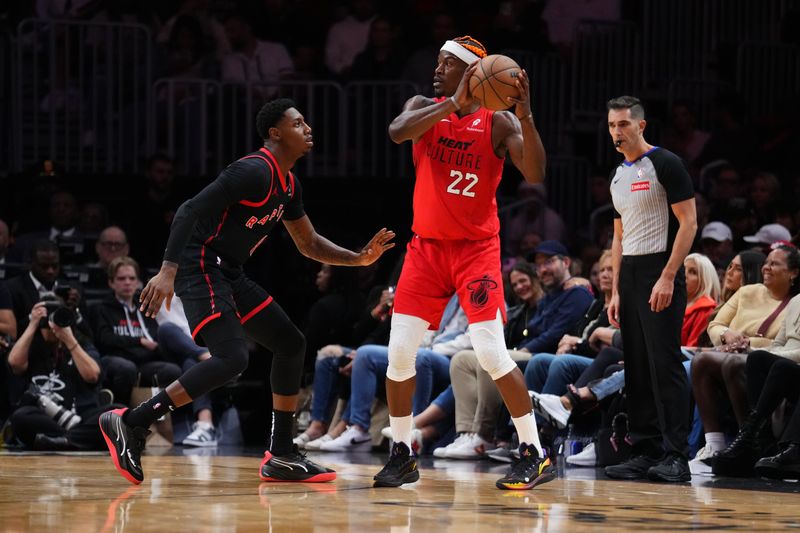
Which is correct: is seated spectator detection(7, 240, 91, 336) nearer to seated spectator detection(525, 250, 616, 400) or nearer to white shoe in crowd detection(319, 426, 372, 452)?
white shoe in crowd detection(319, 426, 372, 452)

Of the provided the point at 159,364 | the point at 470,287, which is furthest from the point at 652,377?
the point at 159,364

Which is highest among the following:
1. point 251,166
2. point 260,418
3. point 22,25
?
point 22,25

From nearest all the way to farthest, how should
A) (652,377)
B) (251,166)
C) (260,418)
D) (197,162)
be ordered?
(251,166) → (652,377) → (260,418) → (197,162)

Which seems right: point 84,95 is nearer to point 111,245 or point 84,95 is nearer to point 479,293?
point 111,245

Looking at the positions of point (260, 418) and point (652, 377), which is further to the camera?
point (260, 418)

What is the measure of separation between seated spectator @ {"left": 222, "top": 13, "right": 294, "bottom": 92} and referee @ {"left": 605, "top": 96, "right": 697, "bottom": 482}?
6502mm

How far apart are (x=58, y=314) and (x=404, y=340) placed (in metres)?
3.78

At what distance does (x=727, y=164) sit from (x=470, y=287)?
616 cm

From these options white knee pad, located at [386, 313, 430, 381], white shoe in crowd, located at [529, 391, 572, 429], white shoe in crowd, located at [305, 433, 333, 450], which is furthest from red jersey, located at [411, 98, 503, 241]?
white shoe in crowd, located at [305, 433, 333, 450]

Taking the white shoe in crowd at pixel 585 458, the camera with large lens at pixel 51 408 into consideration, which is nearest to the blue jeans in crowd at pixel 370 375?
the white shoe in crowd at pixel 585 458

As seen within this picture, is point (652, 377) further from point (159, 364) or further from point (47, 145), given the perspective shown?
point (47, 145)

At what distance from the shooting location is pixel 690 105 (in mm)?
12852

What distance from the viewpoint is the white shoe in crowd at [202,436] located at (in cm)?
938

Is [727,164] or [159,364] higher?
[727,164]
